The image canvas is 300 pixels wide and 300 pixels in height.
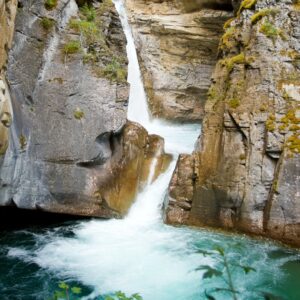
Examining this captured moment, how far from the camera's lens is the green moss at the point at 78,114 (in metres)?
9.54

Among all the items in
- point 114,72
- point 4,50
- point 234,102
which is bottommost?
point 234,102

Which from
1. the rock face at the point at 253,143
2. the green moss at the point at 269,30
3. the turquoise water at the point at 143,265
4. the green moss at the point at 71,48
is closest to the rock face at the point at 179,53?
the green moss at the point at 71,48

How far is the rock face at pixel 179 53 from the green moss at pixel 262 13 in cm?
703

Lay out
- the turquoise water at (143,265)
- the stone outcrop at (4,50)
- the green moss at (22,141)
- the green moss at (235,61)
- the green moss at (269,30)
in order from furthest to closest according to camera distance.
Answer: the green moss at (235,61)
the green moss at (269,30)
the green moss at (22,141)
the turquoise water at (143,265)
the stone outcrop at (4,50)

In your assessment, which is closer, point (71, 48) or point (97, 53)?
point (71, 48)

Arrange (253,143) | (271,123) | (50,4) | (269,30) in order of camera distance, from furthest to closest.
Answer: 1. (50,4)
2. (269,30)
3. (253,143)
4. (271,123)

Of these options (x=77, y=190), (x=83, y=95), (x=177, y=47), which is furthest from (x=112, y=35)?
(x=77, y=190)

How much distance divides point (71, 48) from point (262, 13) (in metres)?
5.09

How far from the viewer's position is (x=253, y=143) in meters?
8.64

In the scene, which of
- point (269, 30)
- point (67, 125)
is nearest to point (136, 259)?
point (67, 125)

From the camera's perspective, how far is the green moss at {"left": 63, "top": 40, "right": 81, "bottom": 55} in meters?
9.88

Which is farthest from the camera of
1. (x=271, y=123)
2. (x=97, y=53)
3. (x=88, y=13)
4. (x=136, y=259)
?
(x=88, y=13)

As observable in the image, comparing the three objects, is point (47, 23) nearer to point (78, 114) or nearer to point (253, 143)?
point (78, 114)

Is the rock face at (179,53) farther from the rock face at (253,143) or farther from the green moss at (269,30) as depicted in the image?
the green moss at (269,30)
